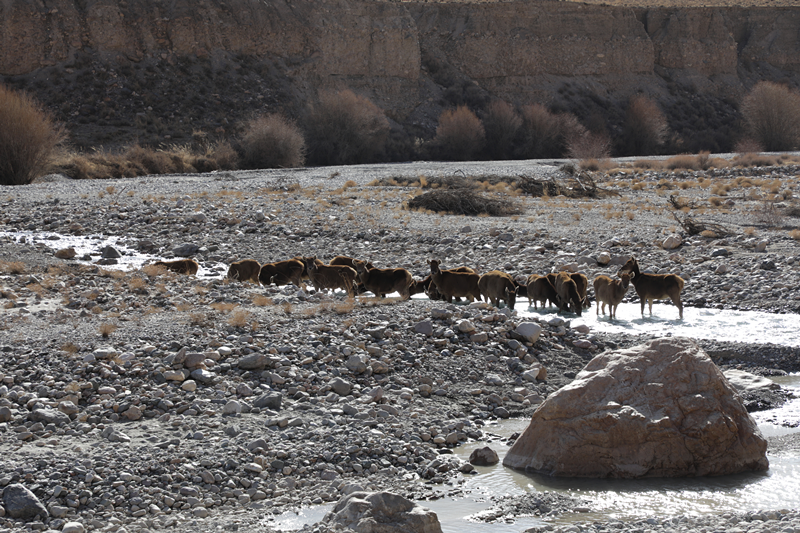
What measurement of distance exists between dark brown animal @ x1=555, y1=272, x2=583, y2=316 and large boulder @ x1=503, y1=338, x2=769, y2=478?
5.12 m

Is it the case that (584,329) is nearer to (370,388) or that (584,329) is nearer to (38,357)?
(370,388)

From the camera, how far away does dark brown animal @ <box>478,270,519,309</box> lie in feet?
39.6

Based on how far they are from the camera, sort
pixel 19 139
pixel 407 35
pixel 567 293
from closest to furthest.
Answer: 1. pixel 567 293
2. pixel 19 139
3. pixel 407 35

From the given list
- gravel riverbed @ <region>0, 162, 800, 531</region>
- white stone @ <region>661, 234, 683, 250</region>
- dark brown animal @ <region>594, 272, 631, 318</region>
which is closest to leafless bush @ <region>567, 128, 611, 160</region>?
white stone @ <region>661, 234, 683, 250</region>

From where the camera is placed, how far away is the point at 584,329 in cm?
1073

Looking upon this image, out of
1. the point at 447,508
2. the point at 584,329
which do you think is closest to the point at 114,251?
the point at 584,329

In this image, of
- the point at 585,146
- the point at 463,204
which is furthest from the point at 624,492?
the point at 585,146

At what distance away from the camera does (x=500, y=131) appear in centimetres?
5538

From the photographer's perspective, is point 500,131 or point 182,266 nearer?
point 182,266

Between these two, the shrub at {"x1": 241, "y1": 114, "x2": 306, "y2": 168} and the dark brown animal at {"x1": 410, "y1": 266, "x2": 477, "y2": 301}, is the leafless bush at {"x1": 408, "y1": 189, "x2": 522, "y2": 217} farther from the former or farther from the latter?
the shrub at {"x1": 241, "y1": 114, "x2": 306, "y2": 168}

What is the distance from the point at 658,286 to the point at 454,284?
10.1ft

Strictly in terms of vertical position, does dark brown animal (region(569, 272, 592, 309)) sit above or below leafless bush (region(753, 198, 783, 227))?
below

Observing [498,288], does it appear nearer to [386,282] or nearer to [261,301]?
[386,282]

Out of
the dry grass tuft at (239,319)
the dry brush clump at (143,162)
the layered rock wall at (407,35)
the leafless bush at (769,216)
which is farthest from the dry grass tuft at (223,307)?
the layered rock wall at (407,35)
